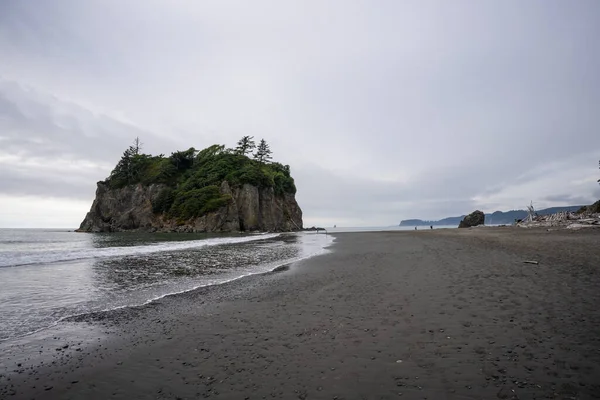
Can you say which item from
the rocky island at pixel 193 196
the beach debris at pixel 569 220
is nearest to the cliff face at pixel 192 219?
the rocky island at pixel 193 196

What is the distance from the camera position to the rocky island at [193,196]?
83.0 m

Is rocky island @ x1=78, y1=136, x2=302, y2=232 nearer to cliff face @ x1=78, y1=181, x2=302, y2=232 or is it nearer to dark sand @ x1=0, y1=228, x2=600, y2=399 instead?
cliff face @ x1=78, y1=181, x2=302, y2=232

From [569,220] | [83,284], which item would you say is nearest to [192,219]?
[83,284]

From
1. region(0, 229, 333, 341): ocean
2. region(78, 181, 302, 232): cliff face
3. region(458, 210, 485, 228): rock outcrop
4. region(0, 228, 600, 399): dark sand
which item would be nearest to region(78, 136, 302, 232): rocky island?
region(78, 181, 302, 232): cliff face

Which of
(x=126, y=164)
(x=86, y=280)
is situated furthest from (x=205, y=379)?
(x=126, y=164)

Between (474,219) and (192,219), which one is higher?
(192,219)

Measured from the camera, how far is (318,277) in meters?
13.7

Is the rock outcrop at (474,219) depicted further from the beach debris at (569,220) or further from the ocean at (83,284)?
the ocean at (83,284)

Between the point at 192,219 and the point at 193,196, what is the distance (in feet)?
24.7

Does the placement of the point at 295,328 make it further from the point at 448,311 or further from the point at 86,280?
the point at 86,280

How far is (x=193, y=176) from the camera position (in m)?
96.9

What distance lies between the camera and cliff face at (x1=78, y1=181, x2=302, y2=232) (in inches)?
3214

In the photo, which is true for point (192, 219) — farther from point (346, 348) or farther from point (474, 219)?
point (346, 348)

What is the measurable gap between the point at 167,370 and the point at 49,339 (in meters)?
3.73
